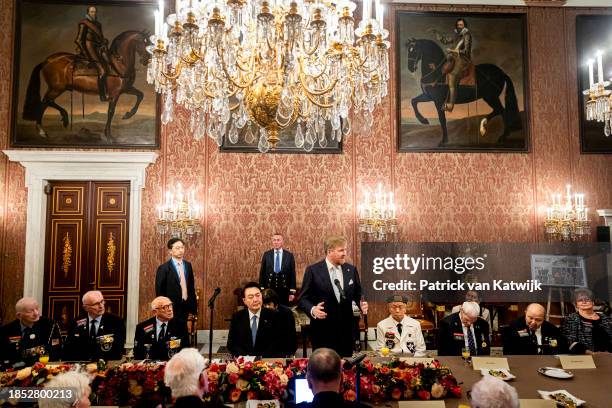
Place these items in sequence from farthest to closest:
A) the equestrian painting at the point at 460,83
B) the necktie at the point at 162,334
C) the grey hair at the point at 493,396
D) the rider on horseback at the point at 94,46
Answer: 1. the equestrian painting at the point at 460,83
2. the rider on horseback at the point at 94,46
3. the necktie at the point at 162,334
4. the grey hair at the point at 493,396

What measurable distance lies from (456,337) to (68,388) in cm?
307

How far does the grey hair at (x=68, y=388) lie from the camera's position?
6.14 feet

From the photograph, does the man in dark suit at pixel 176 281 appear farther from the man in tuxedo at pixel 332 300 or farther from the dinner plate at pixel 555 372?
the dinner plate at pixel 555 372

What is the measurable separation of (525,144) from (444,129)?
155 centimetres

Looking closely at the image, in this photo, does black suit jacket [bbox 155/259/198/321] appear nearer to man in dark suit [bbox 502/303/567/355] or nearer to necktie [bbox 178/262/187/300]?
necktie [bbox 178/262/187/300]

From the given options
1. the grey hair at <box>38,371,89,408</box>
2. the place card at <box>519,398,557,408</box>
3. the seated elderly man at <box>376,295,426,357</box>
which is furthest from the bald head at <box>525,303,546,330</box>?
the grey hair at <box>38,371,89,408</box>

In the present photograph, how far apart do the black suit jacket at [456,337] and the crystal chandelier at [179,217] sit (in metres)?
4.86

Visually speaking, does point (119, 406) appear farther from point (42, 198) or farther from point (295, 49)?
point (42, 198)

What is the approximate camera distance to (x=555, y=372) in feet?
9.45

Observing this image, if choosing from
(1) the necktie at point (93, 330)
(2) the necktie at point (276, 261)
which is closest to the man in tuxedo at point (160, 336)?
(1) the necktie at point (93, 330)

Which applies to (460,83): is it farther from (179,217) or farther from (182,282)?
(182,282)

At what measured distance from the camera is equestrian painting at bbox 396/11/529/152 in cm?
819

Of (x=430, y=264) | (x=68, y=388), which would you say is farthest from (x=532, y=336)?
(x=68, y=388)

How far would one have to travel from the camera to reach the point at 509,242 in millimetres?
8039
